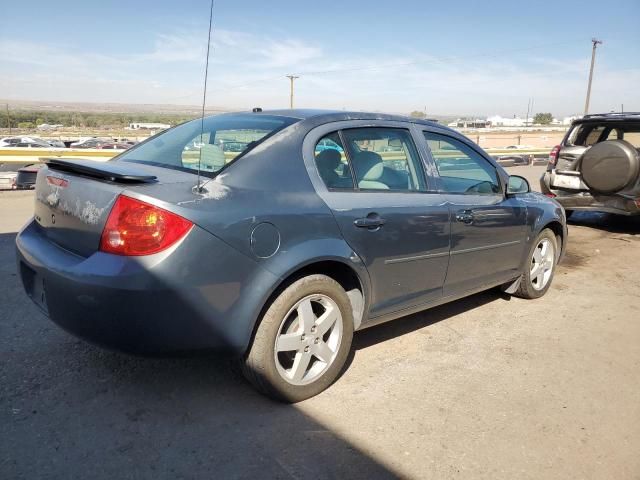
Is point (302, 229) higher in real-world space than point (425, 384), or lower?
higher

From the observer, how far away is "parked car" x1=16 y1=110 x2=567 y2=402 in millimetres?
2342

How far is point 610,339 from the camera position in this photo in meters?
3.90

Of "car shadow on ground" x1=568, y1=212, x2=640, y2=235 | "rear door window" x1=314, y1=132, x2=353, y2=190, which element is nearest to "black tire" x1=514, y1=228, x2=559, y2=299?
"rear door window" x1=314, y1=132, x2=353, y2=190

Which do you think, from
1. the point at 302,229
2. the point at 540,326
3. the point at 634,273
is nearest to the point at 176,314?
the point at 302,229

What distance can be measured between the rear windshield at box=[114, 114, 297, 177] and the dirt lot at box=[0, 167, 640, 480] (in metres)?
1.20

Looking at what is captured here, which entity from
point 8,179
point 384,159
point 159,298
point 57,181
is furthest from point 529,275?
point 8,179

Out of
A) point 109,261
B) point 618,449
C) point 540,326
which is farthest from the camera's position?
point 540,326

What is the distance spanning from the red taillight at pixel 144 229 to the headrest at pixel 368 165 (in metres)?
1.24

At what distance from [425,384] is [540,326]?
154cm

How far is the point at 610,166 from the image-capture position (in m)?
7.11

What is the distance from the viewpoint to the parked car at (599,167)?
7.07 metres

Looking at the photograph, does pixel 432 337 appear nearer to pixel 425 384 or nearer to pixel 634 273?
pixel 425 384

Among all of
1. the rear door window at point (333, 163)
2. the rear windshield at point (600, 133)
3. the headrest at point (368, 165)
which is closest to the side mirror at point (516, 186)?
the headrest at point (368, 165)

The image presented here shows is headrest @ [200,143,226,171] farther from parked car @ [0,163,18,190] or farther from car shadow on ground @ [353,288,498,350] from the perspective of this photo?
parked car @ [0,163,18,190]
